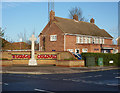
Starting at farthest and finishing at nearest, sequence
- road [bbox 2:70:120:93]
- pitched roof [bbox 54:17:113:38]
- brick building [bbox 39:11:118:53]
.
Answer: pitched roof [bbox 54:17:113:38], brick building [bbox 39:11:118:53], road [bbox 2:70:120:93]

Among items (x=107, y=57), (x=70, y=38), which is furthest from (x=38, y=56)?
(x=70, y=38)

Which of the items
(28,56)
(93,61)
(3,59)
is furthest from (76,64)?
(3,59)

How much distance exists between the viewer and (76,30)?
158ft

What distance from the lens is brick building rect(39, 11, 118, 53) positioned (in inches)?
1753

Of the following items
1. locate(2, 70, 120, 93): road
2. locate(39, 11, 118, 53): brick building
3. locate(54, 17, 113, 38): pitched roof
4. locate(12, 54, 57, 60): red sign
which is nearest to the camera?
locate(2, 70, 120, 93): road

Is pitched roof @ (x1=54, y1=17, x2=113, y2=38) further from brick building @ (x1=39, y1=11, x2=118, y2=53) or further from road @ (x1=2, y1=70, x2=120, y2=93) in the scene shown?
road @ (x1=2, y1=70, x2=120, y2=93)

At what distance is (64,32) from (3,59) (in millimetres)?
16271

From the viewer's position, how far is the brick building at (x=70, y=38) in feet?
146

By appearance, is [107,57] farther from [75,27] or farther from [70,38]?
[75,27]

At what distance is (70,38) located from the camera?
45156 mm

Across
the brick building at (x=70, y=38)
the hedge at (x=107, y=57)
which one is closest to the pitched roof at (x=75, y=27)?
the brick building at (x=70, y=38)

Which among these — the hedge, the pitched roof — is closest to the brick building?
the pitched roof

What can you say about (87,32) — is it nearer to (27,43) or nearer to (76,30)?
(76,30)

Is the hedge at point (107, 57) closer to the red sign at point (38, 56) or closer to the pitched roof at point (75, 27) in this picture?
the red sign at point (38, 56)
